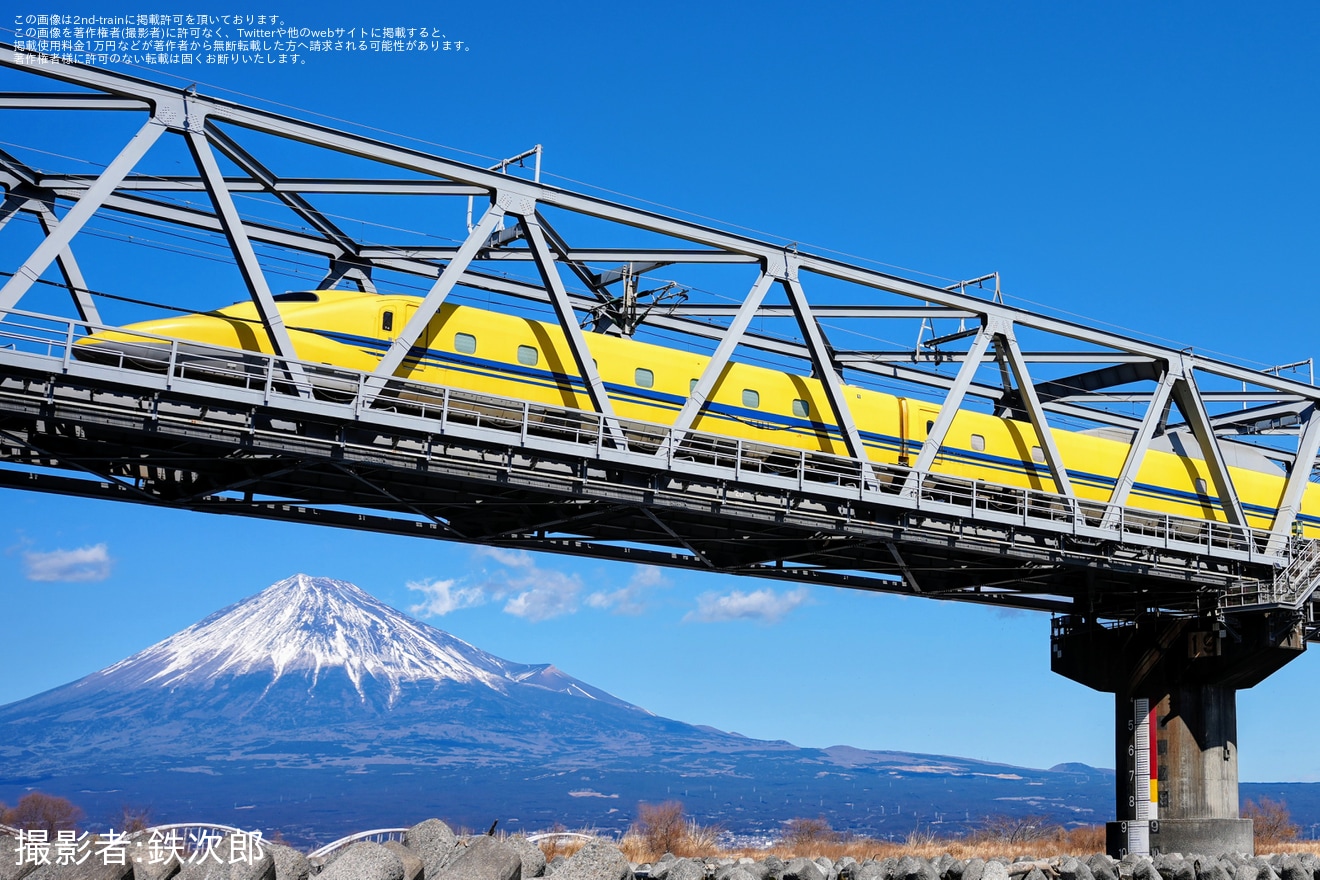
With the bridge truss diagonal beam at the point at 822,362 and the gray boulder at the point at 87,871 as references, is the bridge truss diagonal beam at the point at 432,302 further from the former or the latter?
the gray boulder at the point at 87,871

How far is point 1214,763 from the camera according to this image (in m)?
41.3

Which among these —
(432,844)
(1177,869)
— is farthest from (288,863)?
(1177,869)

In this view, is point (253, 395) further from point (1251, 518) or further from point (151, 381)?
point (1251, 518)

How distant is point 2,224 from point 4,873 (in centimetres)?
1667

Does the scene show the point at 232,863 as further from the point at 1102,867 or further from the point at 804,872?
the point at 1102,867

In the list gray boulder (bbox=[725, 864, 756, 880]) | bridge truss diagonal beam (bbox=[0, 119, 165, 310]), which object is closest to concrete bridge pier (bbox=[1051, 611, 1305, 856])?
gray boulder (bbox=[725, 864, 756, 880])

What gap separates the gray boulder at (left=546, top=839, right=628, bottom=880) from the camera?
67.2 ft

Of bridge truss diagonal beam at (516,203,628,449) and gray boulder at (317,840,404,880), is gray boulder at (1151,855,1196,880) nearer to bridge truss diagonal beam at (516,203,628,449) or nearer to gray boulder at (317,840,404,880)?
bridge truss diagonal beam at (516,203,628,449)

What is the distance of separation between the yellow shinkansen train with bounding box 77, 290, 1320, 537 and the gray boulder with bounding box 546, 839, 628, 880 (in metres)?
13.5

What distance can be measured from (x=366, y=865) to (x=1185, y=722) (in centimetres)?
3160

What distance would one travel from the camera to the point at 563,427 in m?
31.3

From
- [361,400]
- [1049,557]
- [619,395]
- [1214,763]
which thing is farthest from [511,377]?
[1214,763]

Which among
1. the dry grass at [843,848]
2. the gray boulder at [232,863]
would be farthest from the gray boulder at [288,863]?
the dry grass at [843,848]

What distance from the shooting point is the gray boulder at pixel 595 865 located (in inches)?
806
